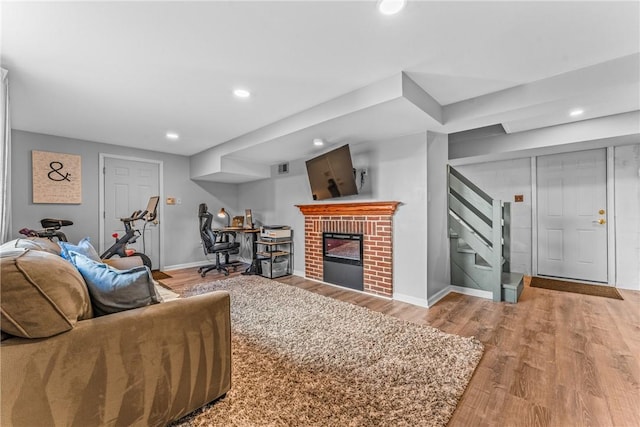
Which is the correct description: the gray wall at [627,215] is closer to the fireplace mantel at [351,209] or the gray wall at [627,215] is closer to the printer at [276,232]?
the fireplace mantel at [351,209]

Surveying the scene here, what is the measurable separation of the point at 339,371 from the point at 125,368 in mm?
1215

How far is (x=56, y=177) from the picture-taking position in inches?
155

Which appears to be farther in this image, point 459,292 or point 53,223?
point 53,223

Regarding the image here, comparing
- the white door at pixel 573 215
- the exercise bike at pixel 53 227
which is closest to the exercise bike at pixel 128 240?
the exercise bike at pixel 53 227

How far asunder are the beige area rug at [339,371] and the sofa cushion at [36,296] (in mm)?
786

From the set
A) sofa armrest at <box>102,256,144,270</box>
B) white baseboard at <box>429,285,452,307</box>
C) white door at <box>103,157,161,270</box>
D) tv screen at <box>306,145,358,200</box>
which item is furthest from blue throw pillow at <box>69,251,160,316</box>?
white door at <box>103,157,161,270</box>

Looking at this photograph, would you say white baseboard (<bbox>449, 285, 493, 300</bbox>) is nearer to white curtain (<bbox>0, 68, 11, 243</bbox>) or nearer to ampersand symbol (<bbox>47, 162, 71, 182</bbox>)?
white curtain (<bbox>0, 68, 11, 243</bbox>)

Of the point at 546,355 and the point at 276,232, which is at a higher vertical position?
the point at 276,232

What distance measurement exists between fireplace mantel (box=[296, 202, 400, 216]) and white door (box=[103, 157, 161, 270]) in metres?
2.88

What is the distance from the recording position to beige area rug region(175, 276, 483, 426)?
1.38 metres

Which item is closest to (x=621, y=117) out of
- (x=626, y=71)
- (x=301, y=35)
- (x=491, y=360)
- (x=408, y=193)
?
(x=626, y=71)

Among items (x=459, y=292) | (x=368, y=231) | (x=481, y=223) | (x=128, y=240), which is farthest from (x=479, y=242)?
(x=128, y=240)

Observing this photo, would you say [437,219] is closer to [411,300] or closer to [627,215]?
[411,300]

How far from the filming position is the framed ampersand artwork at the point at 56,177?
378cm
